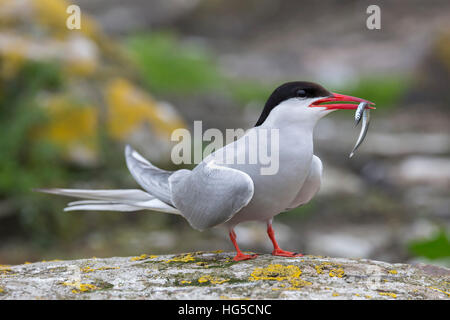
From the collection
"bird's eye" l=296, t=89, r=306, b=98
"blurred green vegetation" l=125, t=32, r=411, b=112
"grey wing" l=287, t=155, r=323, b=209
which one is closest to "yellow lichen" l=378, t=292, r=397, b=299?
"grey wing" l=287, t=155, r=323, b=209

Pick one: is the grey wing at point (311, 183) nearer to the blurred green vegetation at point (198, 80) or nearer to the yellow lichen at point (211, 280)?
the yellow lichen at point (211, 280)

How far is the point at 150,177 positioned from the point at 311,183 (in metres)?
1.07

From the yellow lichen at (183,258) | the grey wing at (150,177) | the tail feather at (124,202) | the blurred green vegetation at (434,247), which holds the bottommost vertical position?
the blurred green vegetation at (434,247)

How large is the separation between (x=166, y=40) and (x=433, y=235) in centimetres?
941

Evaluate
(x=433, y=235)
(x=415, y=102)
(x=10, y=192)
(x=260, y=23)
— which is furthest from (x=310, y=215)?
(x=260, y=23)

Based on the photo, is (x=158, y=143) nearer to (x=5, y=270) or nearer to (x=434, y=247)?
(x=434, y=247)

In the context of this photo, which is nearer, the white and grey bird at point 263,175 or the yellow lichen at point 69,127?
the white and grey bird at point 263,175

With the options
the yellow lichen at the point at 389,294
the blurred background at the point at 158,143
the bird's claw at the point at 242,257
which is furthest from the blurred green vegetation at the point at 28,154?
the yellow lichen at the point at 389,294

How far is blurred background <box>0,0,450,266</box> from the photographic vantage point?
630 cm

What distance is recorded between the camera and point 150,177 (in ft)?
13.4

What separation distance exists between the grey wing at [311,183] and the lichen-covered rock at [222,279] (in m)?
0.41

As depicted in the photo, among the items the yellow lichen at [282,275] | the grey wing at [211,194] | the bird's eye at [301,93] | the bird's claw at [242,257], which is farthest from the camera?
the bird's claw at [242,257]

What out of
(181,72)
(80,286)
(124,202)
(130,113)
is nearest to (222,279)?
(80,286)

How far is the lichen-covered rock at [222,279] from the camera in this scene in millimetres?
3049
